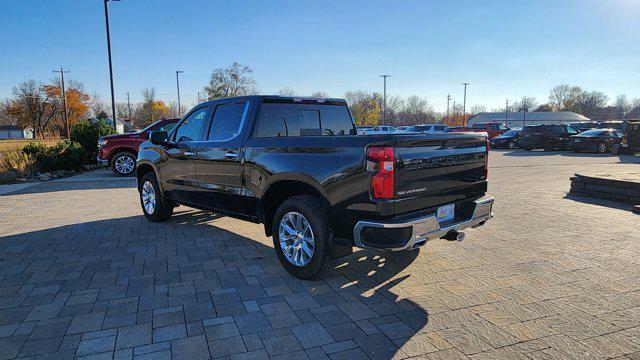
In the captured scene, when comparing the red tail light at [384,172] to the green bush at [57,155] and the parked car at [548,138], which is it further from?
the parked car at [548,138]

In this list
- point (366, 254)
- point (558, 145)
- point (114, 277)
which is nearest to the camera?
point (114, 277)

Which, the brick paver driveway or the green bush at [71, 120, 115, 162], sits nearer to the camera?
the brick paver driveway

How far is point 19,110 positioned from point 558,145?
3641 inches

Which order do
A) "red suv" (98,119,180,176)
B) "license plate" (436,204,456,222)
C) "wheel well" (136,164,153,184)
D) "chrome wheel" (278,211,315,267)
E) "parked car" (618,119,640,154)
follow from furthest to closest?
"parked car" (618,119,640,154), "red suv" (98,119,180,176), "wheel well" (136,164,153,184), "chrome wheel" (278,211,315,267), "license plate" (436,204,456,222)

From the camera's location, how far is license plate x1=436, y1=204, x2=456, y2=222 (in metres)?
3.80

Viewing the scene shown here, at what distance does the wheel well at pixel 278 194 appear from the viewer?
13.7ft

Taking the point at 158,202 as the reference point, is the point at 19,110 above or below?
above

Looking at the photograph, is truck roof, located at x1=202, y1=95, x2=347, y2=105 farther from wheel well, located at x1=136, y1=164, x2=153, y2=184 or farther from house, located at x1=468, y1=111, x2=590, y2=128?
house, located at x1=468, y1=111, x2=590, y2=128

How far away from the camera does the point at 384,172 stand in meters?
3.39

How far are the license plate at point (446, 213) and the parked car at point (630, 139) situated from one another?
23.0m

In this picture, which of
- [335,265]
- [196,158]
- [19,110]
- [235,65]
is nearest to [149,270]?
[196,158]

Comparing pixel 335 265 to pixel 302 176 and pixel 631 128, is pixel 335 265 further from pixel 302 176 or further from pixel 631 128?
pixel 631 128

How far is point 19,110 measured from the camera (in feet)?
261

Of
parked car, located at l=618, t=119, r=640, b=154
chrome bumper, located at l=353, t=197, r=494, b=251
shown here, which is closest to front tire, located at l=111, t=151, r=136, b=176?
chrome bumper, located at l=353, t=197, r=494, b=251
